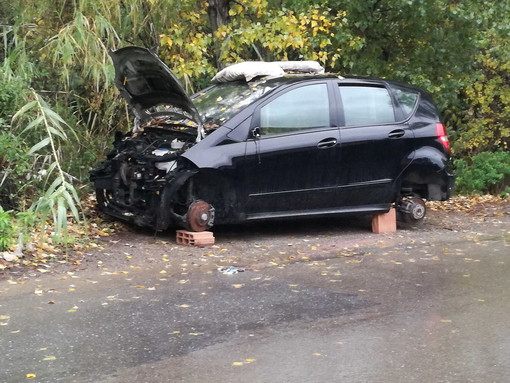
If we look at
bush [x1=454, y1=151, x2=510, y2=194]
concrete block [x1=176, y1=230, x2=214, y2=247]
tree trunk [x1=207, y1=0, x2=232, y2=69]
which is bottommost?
bush [x1=454, y1=151, x2=510, y2=194]

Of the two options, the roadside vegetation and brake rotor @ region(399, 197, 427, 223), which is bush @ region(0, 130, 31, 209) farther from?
brake rotor @ region(399, 197, 427, 223)

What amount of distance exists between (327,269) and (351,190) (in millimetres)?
1890

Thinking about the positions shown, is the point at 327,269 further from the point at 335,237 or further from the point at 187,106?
the point at 187,106

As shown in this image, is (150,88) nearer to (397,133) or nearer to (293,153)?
(293,153)

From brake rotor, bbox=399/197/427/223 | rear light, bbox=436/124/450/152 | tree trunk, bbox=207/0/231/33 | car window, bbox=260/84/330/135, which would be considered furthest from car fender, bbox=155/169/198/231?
tree trunk, bbox=207/0/231/33

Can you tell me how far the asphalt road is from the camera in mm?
5090

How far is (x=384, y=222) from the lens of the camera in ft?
33.5

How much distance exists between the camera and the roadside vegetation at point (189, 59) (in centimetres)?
962

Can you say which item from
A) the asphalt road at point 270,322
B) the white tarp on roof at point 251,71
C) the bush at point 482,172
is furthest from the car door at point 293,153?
the bush at point 482,172

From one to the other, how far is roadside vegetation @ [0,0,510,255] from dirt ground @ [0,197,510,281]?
1.64ft

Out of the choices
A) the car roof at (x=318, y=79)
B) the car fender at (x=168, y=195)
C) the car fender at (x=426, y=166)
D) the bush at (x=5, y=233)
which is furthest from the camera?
the car fender at (x=426, y=166)

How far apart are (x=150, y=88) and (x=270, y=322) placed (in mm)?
4435

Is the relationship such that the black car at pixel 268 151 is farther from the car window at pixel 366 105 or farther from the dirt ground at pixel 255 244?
A: the dirt ground at pixel 255 244

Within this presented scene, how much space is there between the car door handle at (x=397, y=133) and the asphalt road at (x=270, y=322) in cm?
170
